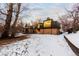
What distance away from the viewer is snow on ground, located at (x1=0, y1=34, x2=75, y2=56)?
1519 mm

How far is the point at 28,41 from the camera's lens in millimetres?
1545

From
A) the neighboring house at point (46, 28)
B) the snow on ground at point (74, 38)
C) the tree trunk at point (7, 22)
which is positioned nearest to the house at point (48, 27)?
the neighboring house at point (46, 28)

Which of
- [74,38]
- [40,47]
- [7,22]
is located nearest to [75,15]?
[74,38]

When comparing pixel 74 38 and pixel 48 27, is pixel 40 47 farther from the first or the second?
pixel 74 38

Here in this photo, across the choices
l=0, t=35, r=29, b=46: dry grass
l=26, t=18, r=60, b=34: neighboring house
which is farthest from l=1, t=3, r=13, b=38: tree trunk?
l=26, t=18, r=60, b=34: neighboring house

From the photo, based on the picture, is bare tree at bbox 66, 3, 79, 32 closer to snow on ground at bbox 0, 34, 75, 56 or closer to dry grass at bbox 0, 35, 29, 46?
snow on ground at bbox 0, 34, 75, 56

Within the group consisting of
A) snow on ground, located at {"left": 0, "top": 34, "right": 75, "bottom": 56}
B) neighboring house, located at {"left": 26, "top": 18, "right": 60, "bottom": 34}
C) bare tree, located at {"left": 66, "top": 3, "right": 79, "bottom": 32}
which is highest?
bare tree, located at {"left": 66, "top": 3, "right": 79, "bottom": 32}

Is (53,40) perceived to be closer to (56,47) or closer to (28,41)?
(56,47)

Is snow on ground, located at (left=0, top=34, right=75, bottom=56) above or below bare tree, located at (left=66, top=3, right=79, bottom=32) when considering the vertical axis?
below

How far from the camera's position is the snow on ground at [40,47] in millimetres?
1519

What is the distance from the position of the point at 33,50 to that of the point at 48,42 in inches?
5.7

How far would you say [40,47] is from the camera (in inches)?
60.2

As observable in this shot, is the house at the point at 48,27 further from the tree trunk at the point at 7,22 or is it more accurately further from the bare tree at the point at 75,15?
the tree trunk at the point at 7,22

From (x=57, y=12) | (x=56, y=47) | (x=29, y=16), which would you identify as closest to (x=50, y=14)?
(x=57, y=12)
